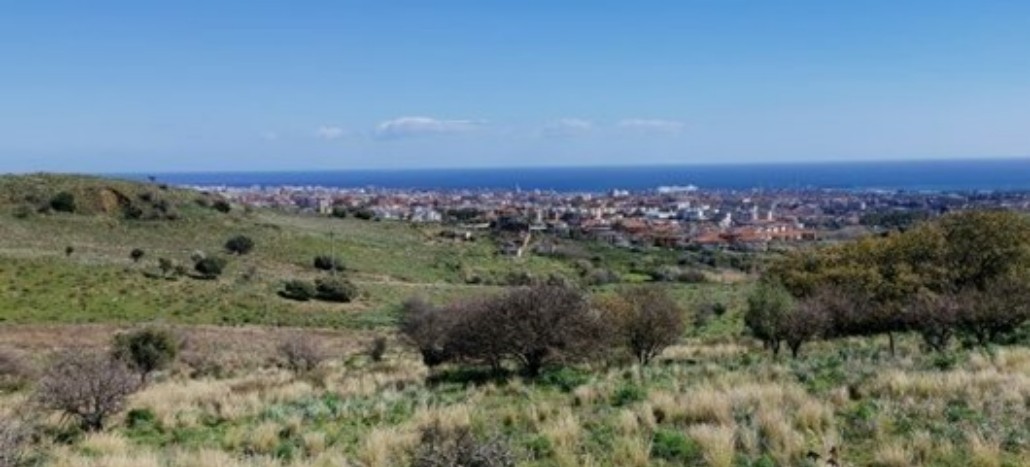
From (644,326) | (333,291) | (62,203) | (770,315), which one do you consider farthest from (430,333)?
(62,203)

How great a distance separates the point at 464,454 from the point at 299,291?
48.1 m

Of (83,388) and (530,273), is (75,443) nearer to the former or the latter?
(83,388)

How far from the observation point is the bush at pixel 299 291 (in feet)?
180

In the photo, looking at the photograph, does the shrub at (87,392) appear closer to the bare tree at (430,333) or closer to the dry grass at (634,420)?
the dry grass at (634,420)

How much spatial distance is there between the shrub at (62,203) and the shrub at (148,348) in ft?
157

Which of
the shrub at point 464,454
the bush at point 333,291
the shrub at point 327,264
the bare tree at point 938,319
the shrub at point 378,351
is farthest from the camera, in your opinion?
the shrub at point 327,264

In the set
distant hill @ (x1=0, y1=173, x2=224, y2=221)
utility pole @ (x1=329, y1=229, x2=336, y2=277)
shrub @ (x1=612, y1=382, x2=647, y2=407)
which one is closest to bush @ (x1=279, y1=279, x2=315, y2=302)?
utility pole @ (x1=329, y1=229, x2=336, y2=277)

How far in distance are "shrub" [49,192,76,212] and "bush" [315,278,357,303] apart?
28087 mm

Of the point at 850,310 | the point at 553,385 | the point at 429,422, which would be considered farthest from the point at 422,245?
the point at 429,422

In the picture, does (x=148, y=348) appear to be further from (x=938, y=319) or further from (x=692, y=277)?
(x=692, y=277)

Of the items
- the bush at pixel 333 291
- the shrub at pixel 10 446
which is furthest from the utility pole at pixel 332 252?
the shrub at pixel 10 446

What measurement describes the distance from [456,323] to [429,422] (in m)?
11.7

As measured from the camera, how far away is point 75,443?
13.2m

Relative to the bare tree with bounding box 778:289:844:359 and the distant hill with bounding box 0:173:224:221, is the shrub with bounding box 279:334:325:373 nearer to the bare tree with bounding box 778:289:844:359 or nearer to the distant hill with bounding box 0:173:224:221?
the bare tree with bounding box 778:289:844:359
